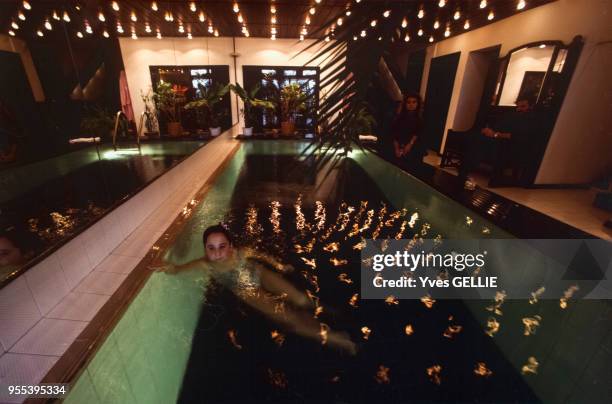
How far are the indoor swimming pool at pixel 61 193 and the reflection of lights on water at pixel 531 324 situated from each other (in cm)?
380

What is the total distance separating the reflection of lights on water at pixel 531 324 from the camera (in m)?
2.15

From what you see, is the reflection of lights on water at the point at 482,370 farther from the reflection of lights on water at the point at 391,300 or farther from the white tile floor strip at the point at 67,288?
the white tile floor strip at the point at 67,288

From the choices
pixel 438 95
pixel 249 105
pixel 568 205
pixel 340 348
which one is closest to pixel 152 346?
pixel 340 348

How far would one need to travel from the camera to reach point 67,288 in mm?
2119

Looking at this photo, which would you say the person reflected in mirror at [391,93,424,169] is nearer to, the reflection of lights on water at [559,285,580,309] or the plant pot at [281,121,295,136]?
the reflection of lights on water at [559,285,580,309]

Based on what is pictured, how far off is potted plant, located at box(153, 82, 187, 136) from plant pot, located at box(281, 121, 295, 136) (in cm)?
277

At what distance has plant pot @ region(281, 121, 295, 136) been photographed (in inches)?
313

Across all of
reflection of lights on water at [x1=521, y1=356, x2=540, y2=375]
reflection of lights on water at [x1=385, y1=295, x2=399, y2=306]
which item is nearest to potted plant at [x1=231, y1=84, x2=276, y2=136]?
reflection of lights on water at [x1=385, y1=295, x2=399, y2=306]

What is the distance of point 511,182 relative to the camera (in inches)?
202

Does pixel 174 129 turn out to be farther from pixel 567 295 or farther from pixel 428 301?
pixel 567 295

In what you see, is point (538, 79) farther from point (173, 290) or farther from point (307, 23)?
point (173, 290)

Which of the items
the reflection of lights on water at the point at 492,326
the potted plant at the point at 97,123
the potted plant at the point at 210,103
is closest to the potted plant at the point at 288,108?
the potted plant at the point at 210,103

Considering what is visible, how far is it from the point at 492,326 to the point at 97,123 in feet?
15.9

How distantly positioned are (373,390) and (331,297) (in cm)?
98
